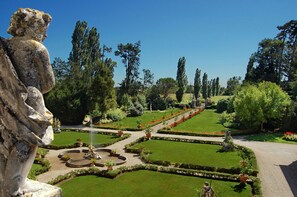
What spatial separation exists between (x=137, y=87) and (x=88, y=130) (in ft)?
100

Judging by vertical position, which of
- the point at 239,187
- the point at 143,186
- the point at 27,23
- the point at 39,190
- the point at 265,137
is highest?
the point at 27,23

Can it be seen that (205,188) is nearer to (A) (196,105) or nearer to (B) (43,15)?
(B) (43,15)

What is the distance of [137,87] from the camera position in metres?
65.8

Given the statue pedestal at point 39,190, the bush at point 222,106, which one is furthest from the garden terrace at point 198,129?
the statue pedestal at point 39,190

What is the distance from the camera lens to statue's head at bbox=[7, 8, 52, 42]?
18.0 feet

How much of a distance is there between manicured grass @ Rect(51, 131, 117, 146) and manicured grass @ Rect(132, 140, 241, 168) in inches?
175

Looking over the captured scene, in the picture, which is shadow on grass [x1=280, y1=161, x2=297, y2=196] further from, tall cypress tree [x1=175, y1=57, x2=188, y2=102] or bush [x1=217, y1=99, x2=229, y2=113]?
tall cypress tree [x1=175, y1=57, x2=188, y2=102]

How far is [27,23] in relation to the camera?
5.52m

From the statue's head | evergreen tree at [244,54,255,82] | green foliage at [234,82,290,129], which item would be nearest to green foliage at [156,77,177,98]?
evergreen tree at [244,54,255,82]

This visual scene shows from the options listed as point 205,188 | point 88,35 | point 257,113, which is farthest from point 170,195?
point 88,35

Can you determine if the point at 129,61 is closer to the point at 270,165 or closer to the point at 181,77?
the point at 181,77

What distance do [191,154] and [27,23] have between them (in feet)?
68.9

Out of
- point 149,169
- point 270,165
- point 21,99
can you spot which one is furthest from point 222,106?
point 21,99

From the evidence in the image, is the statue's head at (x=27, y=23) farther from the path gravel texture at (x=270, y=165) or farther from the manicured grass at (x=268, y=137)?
the manicured grass at (x=268, y=137)
